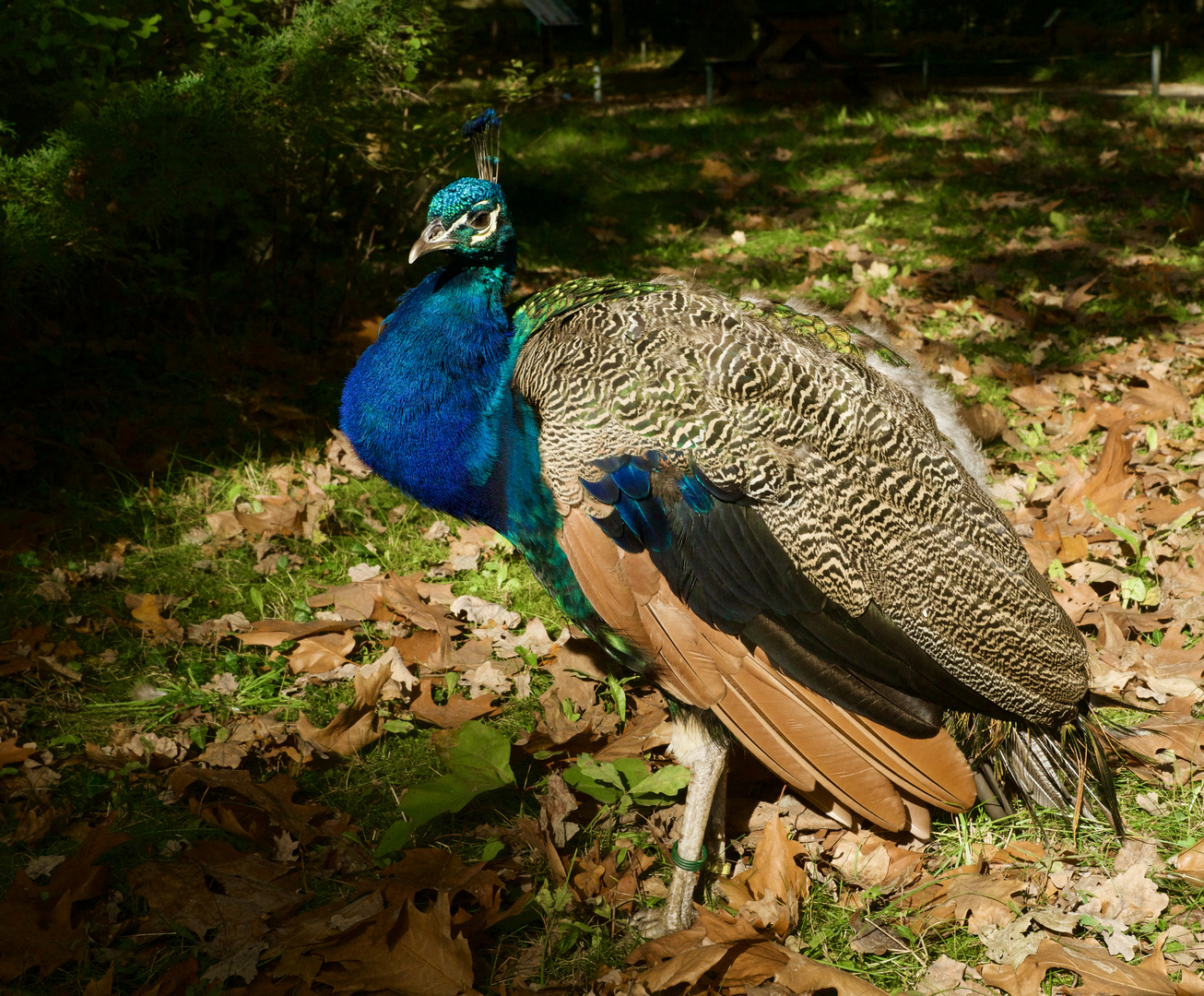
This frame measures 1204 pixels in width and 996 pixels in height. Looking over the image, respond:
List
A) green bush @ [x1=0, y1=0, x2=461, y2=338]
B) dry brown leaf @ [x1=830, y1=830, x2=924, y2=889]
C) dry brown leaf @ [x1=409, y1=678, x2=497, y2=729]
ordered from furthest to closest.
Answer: green bush @ [x1=0, y1=0, x2=461, y2=338] < dry brown leaf @ [x1=409, y1=678, x2=497, y2=729] < dry brown leaf @ [x1=830, y1=830, x2=924, y2=889]

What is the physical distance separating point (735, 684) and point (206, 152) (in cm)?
271

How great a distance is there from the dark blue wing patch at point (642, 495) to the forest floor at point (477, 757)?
0.72m

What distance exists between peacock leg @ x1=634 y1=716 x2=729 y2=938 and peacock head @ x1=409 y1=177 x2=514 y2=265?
1220 mm

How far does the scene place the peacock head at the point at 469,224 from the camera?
2.22 m

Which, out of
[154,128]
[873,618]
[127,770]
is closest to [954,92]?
[154,128]

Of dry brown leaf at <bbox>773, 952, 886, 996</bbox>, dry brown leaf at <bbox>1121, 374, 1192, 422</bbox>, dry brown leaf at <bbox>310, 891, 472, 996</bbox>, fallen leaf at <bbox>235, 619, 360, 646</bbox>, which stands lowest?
dry brown leaf at <bbox>773, 952, 886, 996</bbox>

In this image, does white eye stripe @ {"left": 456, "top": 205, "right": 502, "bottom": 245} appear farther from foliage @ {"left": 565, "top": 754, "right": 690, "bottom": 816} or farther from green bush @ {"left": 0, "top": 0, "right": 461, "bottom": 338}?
green bush @ {"left": 0, "top": 0, "right": 461, "bottom": 338}

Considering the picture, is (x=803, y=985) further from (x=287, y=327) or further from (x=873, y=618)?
(x=287, y=327)

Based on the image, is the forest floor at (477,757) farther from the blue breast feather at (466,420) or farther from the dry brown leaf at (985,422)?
the blue breast feather at (466,420)

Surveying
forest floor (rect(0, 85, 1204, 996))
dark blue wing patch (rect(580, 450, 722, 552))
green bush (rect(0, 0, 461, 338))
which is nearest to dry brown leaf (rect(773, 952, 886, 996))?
forest floor (rect(0, 85, 1204, 996))

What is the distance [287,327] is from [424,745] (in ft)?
8.14

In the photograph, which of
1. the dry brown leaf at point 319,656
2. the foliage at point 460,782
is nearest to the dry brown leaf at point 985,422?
the foliage at point 460,782

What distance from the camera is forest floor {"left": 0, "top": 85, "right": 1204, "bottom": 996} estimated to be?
A: 2.09 m

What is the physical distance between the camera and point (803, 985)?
2012 mm
